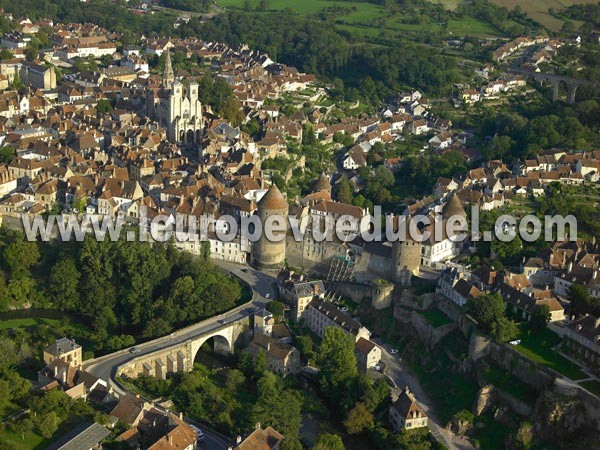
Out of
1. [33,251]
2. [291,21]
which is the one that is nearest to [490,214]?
[33,251]

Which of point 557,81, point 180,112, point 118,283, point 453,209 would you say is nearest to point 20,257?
point 118,283

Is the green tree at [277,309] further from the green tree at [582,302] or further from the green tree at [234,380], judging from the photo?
the green tree at [582,302]

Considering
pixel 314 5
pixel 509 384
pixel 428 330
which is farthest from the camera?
pixel 314 5

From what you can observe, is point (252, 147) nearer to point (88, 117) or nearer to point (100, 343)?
point (88, 117)

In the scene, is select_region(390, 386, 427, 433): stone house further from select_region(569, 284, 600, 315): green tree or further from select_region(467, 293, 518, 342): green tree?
select_region(569, 284, 600, 315): green tree

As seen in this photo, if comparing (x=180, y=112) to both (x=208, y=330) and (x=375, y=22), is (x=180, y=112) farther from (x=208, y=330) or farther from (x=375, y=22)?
(x=375, y=22)

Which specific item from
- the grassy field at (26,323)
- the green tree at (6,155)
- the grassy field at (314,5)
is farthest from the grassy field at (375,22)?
the grassy field at (26,323)
